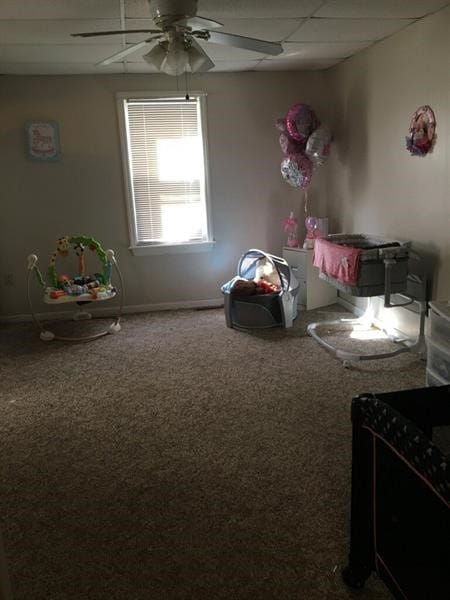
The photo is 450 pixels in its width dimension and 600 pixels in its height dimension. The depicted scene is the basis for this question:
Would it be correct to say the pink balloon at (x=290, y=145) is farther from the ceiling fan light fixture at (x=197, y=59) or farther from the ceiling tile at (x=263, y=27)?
the ceiling fan light fixture at (x=197, y=59)

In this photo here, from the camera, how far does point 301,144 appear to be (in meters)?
4.44

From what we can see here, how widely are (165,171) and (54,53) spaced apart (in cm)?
143

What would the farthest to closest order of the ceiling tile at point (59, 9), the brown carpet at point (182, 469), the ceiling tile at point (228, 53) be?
the ceiling tile at point (228, 53), the ceiling tile at point (59, 9), the brown carpet at point (182, 469)

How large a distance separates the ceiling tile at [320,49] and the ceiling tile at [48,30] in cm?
139

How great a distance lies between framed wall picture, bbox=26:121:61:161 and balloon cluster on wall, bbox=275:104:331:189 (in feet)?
6.76

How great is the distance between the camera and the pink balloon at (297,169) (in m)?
4.39

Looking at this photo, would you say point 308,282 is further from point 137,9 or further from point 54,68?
point 54,68

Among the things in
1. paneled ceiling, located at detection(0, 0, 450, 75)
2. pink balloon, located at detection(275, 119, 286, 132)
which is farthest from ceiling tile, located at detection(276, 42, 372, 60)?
pink balloon, located at detection(275, 119, 286, 132)

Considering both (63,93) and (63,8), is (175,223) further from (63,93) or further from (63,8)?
(63,8)

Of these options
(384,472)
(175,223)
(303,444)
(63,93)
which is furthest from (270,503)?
(63,93)

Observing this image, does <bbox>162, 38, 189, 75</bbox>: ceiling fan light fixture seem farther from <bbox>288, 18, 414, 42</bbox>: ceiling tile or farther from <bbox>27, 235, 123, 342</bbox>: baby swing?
<bbox>27, 235, 123, 342</bbox>: baby swing

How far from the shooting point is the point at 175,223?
4809mm

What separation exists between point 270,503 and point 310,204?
358cm

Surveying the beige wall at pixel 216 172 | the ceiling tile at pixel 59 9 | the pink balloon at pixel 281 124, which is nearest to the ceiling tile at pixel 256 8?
the ceiling tile at pixel 59 9
